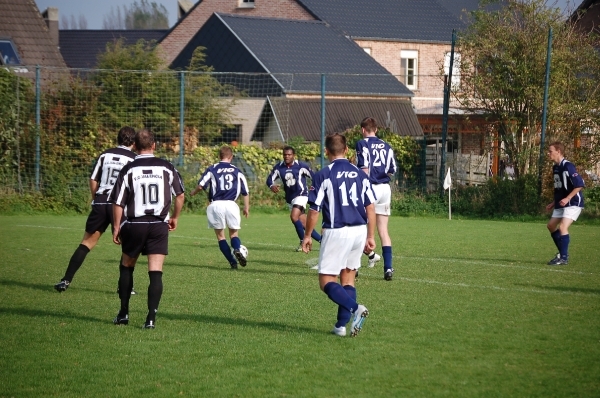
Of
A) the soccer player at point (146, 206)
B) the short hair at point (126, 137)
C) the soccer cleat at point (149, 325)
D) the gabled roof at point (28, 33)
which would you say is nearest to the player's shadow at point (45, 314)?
the soccer cleat at point (149, 325)

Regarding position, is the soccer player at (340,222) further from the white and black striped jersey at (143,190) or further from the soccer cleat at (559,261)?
the soccer cleat at (559,261)

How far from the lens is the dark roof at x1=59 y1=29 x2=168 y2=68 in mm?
63625

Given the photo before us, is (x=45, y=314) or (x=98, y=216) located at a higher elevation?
(x=98, y=216)

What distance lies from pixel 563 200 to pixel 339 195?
21.9 ft

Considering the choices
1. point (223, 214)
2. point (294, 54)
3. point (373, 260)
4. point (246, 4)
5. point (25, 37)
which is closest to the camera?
point (373, 260)

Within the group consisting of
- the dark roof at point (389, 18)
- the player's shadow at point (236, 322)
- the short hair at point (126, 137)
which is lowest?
the player's shadow at point (236, 322)

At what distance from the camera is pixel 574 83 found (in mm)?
24312

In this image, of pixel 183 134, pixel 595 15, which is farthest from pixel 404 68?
pixel 183 134

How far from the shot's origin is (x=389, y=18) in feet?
155

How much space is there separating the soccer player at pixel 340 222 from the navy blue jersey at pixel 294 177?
7.92 m

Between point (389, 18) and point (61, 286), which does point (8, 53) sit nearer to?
point (389, 18)

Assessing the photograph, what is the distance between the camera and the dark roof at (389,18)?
4550 cm

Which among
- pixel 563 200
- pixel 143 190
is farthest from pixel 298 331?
pixel 563 200

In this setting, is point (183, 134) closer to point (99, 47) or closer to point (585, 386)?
point (585, 386)
